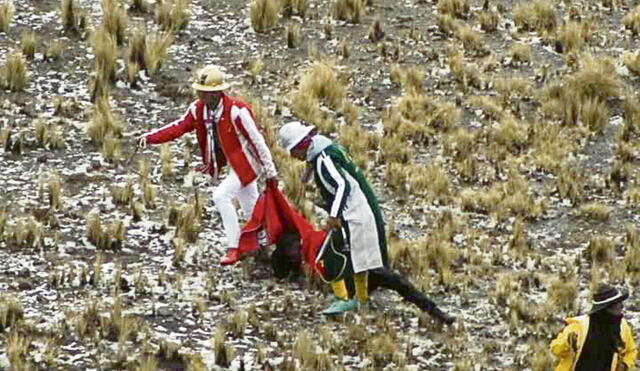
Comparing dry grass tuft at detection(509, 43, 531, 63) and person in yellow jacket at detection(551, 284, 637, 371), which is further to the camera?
dry grass tuft at detection(509, 43, 531, 63)

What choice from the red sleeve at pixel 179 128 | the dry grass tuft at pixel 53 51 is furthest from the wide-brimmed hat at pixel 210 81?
the dry grass tuft at pixel 53 51

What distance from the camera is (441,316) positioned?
36.3 feet

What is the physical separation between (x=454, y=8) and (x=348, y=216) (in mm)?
7205

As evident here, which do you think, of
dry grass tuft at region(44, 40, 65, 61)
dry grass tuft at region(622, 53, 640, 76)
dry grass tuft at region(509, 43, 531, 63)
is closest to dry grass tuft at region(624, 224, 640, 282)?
→ dry grass tuft at region(622, 53, 640, 76)

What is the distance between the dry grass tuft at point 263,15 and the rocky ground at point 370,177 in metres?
0.10

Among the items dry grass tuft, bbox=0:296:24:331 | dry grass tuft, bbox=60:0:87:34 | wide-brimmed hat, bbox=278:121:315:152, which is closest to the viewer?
dry grass tuft, bbox=0:296:24:331

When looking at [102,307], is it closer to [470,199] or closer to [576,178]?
[470,199]

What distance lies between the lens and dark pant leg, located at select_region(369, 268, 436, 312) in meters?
11.0

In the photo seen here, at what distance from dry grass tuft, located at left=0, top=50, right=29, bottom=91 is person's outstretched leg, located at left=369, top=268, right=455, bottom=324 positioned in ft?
17.3

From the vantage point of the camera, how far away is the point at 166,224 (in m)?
12.5

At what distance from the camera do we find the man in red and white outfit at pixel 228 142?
37.9 feet

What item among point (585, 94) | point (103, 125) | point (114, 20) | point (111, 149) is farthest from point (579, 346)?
point (114, 20)

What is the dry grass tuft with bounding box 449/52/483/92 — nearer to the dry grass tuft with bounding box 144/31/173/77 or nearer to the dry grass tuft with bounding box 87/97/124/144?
the dry grass tuft with bounding box 144/31/173/77

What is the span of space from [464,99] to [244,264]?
15.1ft
